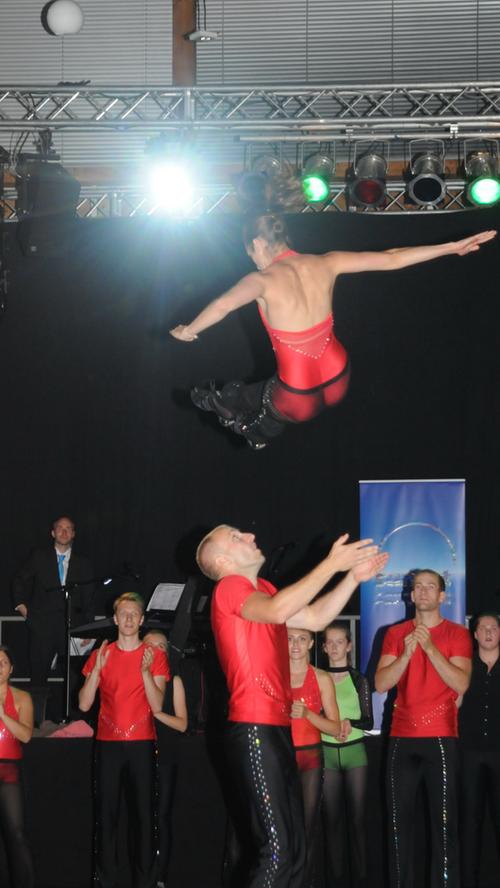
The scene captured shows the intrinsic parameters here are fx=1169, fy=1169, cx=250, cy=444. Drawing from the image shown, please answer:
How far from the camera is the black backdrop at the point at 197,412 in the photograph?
9.26 m

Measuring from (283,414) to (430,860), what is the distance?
2.56 m

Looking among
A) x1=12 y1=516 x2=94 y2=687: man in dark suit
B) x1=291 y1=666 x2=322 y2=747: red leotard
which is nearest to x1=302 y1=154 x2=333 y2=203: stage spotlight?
x1=12 y1=516 x2=94 y2=687: man in dark suit

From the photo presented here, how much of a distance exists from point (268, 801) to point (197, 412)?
5651 mm

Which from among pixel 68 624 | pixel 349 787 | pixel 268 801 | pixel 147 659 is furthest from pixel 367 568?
pixel 68 624

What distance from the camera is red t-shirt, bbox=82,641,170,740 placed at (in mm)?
6121

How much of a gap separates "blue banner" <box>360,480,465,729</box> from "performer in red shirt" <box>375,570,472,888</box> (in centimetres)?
220

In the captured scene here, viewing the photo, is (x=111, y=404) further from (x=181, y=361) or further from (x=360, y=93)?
(x=360, y=93)

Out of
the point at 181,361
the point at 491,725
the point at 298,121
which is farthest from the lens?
the point at 181,361

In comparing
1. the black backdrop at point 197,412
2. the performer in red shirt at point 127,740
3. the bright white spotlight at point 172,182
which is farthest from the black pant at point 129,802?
the bright white spotlight at point 172,182

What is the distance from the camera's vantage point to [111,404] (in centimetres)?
966

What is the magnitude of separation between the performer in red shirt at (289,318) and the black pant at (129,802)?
6.61 ft

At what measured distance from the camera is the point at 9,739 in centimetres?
609

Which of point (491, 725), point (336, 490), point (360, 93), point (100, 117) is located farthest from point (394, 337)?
point (491, 725)

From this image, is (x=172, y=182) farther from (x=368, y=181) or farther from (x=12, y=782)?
(x=12, y=782)
